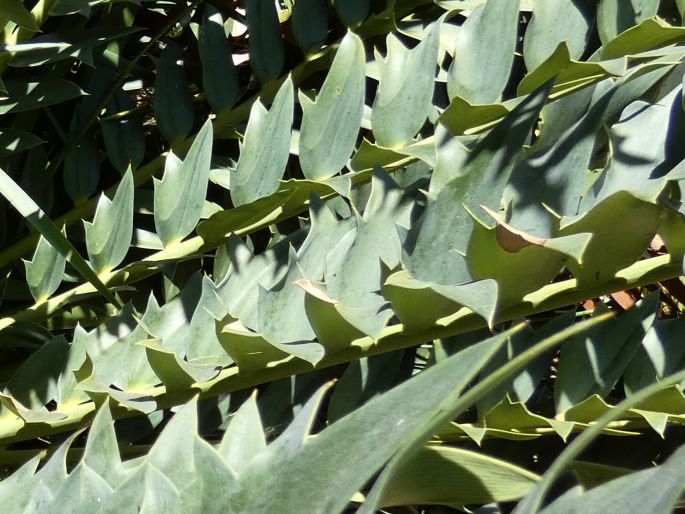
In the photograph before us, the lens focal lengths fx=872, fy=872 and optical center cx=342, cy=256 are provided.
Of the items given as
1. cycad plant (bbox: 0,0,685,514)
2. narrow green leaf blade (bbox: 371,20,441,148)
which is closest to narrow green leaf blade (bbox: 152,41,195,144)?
cycad plant (bbox: 0,0,685,514)

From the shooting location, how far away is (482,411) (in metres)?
0.60

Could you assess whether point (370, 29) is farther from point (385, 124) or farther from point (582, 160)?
point (582, 160)

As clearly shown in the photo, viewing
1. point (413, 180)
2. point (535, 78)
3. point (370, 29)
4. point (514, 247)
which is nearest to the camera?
point (514, 247)

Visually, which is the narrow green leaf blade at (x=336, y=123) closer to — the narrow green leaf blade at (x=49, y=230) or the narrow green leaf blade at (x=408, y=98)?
the narrow green leaf blade at (x=408, y=98)

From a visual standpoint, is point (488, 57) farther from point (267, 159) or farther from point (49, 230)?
point (49, 230)

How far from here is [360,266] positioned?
547mm

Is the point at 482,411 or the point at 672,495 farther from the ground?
the point at 672,495

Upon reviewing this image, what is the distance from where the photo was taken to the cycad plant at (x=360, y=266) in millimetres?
375

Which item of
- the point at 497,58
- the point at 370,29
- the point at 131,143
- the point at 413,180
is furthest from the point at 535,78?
the point at 131,143

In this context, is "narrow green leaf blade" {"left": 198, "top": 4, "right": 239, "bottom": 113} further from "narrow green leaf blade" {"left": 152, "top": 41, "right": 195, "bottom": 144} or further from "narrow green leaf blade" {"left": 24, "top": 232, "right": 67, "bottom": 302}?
"narrow green leaf blade" {"left": 24, "top": 232, "right": 67, "bottom": 302}

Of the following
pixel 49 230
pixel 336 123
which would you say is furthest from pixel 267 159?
pixel 49 230

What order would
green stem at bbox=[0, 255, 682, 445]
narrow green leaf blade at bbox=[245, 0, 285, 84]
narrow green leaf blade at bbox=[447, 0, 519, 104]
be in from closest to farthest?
green stem at bbox=[0, 255, 682, 445] < narrow green leaf blade at bbox=[447, 0, 519, 104] < narrow green leaf blade at bbox=[245, 0, 285, 84]

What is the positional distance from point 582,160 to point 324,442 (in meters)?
0.26

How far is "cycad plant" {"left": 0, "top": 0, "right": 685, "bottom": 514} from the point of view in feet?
1.23
